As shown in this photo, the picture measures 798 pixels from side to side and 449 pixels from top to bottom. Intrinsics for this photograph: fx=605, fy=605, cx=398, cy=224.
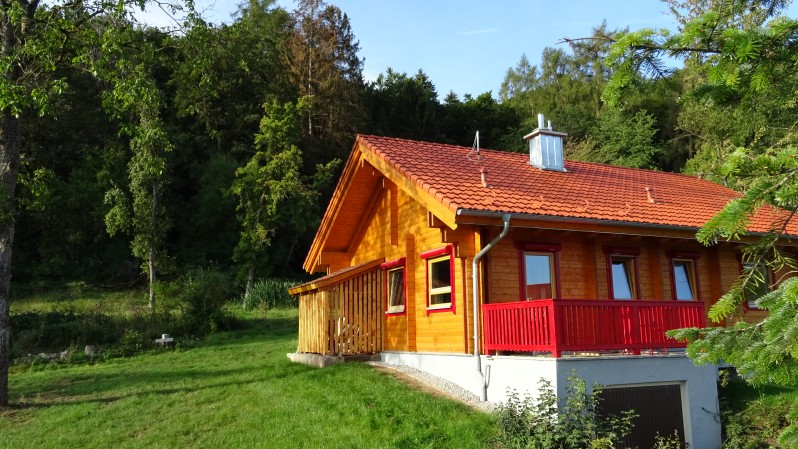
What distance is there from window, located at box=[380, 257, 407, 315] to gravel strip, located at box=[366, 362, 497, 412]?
5.45 ft

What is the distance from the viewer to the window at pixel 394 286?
14188mm

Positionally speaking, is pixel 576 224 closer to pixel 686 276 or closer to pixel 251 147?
pixel 686 276

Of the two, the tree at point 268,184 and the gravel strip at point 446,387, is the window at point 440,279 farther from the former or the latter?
the tree at point 268,184

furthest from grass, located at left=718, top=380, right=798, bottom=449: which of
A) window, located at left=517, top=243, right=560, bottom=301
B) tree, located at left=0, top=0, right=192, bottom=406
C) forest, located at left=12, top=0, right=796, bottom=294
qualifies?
forest, located at left=12, top=0, right=796, bottom=294

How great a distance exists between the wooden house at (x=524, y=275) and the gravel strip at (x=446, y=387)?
0.59ft

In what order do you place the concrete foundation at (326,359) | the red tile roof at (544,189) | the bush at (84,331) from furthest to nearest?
the bush at (84,331), the concrete foundation at (326,359), the red tile roof at (544,189)

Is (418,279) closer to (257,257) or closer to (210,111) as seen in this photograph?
(257,257)

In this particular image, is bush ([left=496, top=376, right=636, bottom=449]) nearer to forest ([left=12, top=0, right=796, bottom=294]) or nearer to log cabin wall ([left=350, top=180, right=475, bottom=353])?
log cabin wall ([left=350, top=180, right=475, bottom=353])

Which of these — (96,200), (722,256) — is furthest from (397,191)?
(96,200)

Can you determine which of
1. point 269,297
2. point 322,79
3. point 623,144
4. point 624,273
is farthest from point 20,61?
point 623,144

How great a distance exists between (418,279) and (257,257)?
18435 mm

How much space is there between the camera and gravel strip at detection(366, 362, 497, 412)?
10.3 metres

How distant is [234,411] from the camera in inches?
414

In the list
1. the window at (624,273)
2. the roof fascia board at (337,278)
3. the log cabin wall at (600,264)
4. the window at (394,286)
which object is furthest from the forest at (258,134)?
the window at (394,286)
